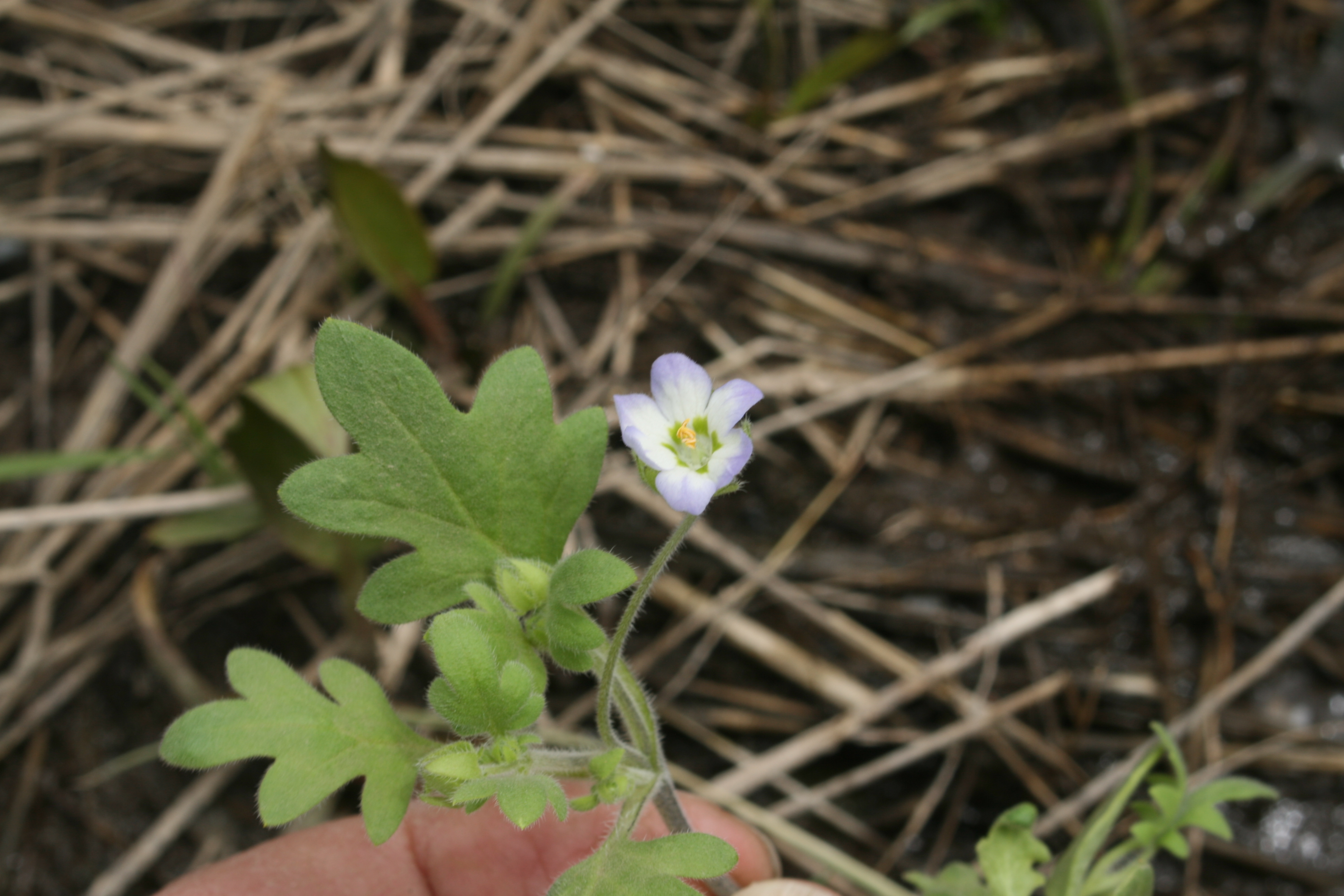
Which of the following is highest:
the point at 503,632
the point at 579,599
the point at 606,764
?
the point at 579,599

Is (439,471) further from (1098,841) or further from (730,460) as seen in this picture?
(1098,841)

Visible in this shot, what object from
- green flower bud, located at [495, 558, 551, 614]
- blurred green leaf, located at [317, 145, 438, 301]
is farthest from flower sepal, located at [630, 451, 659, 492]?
blurred green leaf, located at [317, 145, 438, 301]

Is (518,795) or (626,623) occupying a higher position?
(626,623)

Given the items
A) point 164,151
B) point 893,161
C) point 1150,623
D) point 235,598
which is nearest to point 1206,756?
point 1150,623

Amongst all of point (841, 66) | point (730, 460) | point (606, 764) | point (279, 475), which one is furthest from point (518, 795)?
point (841, 66)

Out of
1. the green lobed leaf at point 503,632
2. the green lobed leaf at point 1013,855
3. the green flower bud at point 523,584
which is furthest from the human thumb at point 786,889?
the green flower bud at point 523,584

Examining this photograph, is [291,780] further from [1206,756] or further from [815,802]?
[1206,756]
